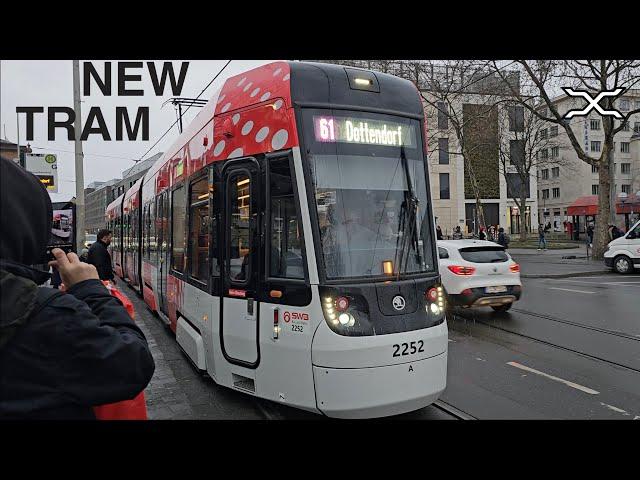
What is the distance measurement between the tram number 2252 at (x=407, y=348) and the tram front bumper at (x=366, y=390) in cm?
9

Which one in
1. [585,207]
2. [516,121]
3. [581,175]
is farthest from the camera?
[581,175]

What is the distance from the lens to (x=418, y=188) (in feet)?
16.2

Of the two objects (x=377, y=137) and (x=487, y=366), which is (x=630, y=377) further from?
(x=377, y=137)

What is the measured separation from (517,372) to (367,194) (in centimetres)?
355

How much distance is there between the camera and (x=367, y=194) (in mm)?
4633

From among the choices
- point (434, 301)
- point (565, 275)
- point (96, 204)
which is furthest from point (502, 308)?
point (96, 204)

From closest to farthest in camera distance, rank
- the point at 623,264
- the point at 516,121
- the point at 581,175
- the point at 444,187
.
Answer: the point at 623,264 < the point at 516,121 < the point at 444,187 < the point at 581,175

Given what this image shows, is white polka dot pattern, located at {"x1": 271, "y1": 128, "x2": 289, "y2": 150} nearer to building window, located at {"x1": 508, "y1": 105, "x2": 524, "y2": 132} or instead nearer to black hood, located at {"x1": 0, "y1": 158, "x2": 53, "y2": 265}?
black hood, located at {"x1": 0, "y1": 158, "x2": 53, "y2": 265}

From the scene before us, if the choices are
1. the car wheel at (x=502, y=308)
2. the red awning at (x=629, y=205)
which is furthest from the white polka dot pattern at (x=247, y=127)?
the red awning at (x=629, y=205)

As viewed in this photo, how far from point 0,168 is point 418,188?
3914 mm

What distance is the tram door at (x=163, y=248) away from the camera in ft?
27.9

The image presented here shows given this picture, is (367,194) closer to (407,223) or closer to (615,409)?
(407,223)

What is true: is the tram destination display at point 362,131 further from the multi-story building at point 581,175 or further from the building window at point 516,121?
the multi-story building at point 581,175

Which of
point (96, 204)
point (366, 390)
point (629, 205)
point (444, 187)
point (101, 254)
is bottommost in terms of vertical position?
point (366, 390)
